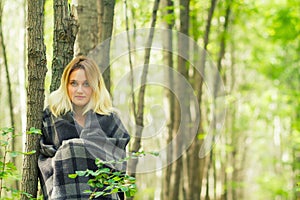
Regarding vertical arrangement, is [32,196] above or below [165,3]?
below

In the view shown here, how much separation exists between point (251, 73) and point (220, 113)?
1342cm

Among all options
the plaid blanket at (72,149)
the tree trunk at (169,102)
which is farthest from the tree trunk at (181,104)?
the plaid blanket at (72,149)

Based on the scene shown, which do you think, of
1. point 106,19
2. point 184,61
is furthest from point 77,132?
point 184,61

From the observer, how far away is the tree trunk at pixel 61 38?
14.4 ft

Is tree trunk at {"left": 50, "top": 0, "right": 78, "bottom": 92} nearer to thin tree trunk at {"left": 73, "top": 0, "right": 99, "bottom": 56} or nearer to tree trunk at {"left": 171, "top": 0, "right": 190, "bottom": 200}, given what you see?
thin tree trunk at {"left": 73, "top": 0, "right": 99, "bottom": 56}

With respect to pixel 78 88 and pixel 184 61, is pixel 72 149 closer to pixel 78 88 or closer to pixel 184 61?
pixel 78 88

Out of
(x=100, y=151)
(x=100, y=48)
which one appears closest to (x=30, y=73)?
(x=100, y=151)

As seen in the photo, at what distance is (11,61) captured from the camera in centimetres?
2248

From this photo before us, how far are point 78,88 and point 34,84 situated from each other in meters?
0.45

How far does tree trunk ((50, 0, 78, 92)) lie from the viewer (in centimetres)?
438

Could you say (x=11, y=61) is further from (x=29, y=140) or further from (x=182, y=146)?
(x=29, y=140)

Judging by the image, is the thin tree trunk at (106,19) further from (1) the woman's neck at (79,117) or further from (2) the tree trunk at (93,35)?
(1) the woman's neck at (79,117)

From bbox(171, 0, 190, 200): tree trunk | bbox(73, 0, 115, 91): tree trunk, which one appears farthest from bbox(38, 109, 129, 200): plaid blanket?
bbox(171, 0, 190, 200): tree trunk

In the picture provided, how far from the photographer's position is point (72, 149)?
4113mm
